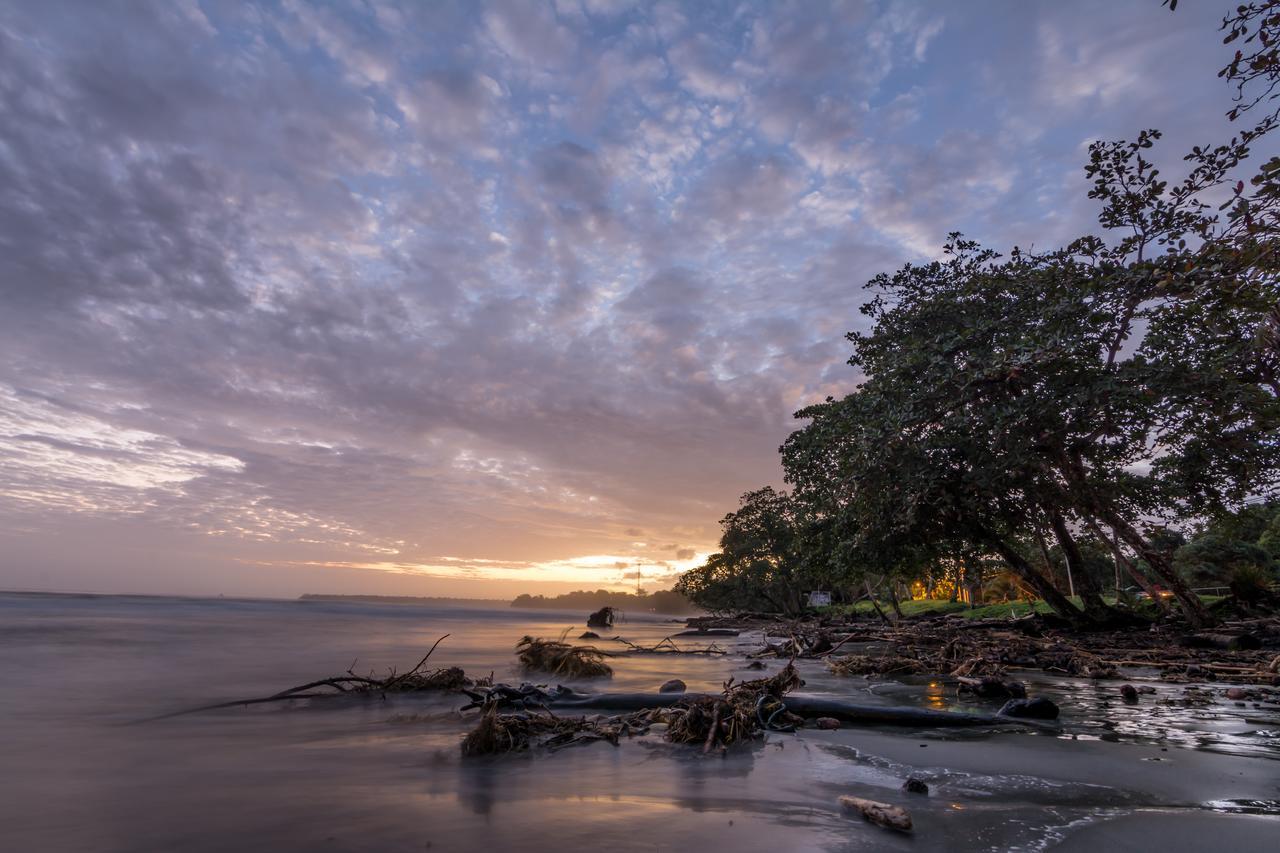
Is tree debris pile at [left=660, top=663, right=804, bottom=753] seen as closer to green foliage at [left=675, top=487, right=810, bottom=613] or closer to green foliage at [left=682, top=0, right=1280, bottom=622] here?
green foliage at [left=682, top=0, right=1280, bottom=622]

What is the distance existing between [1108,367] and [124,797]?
19387mm

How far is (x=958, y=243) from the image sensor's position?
67.7 ft

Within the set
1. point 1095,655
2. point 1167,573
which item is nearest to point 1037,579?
point 1167,573

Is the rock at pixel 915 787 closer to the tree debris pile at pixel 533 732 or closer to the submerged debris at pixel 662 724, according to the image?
the submerged debris at pixel 662 724

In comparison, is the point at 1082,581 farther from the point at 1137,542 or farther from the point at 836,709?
the point at 836,709

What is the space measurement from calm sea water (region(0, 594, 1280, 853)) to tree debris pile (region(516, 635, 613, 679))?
5.45 meters

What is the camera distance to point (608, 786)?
4.59 m

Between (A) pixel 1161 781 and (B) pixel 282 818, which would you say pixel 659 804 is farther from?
(A) pixel 1161 781

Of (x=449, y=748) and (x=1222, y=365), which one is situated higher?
(x=1222, y=365)

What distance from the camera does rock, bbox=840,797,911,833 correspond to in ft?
11.3

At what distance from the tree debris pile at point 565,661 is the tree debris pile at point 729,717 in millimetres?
6816

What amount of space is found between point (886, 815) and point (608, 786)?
201 cm

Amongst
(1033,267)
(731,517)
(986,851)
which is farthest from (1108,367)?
(731,517)

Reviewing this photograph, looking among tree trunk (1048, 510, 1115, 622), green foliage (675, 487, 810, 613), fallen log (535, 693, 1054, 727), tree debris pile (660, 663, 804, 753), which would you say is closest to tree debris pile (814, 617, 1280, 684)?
tree trunk (1048, 510, 1115, 622)
